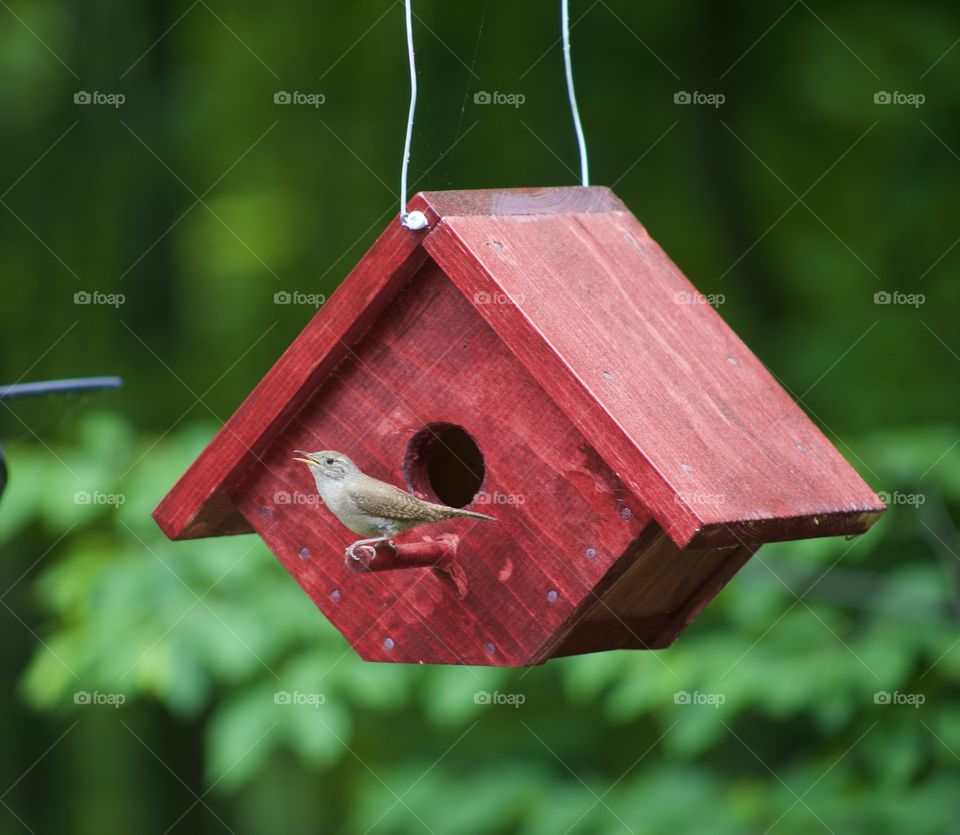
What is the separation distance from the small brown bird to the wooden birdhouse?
0.24 feet

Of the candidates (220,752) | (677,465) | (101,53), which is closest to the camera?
(677,465)

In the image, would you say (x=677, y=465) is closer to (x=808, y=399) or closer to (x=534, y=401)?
(x=534, y=401)

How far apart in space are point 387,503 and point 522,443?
0.96 feet

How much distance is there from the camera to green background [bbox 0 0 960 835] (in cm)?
429

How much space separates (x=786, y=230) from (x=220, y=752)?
3878 mm

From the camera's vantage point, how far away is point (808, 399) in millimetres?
6395

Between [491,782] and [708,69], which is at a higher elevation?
[708,69]

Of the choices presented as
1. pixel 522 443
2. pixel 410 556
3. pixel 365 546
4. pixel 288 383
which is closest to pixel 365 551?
pixel 365 546

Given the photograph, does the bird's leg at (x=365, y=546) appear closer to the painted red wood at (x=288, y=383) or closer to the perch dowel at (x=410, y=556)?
the perch dowel at (x=410, y=556)

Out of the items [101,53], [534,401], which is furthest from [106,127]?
[534,401]

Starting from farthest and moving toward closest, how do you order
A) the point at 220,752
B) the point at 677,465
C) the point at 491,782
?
the point at 491,782, the point at 220,752, the point at 677,465

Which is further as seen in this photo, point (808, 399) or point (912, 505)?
point (808, 399)

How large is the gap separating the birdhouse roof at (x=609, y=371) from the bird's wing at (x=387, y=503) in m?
0.34

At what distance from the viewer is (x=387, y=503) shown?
274 cm
